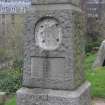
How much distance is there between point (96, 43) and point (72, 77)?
973 inches

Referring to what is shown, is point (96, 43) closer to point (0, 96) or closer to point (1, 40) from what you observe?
point (1, 40)

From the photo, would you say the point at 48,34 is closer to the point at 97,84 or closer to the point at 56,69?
the point at 56,69

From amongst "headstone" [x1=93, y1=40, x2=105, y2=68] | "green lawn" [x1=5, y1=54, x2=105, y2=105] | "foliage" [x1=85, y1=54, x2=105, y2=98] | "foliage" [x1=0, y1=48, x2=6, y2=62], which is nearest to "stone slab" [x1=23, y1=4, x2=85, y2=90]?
"green lawn" [x1=5, y1=54, x2=105, y2=105]

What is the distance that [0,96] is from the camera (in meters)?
10.3

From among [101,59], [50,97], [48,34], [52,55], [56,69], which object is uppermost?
[48,34]

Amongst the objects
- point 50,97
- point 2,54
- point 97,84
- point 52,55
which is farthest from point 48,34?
point 2,54

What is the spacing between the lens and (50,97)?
19.3 feet

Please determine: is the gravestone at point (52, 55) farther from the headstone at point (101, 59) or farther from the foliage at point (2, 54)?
the foliage at point (2, 54)

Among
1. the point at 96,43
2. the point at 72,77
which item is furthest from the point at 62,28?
the point at 96,43

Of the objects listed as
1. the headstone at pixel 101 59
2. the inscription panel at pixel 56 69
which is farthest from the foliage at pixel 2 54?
the inscription panel at pixel 56 69

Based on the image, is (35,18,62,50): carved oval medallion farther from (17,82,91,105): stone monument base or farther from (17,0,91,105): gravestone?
(17,82,91,105): stone monument base

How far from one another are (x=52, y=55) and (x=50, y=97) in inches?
26.9

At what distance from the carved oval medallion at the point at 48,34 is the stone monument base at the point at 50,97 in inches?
29.0

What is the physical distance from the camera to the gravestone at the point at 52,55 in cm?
579
